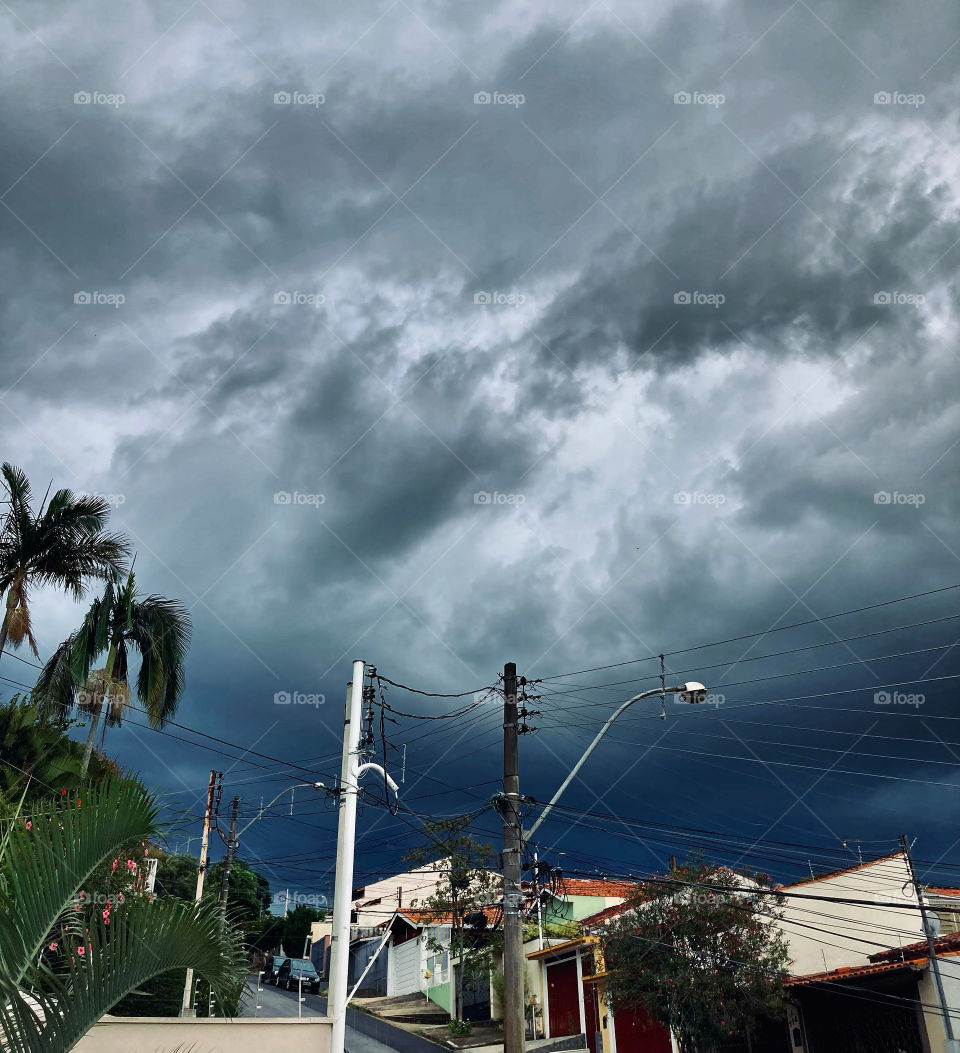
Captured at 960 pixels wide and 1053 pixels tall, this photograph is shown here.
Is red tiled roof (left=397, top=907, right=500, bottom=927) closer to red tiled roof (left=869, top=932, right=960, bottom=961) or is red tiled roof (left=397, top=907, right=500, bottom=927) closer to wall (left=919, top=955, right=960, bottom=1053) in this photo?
red tiled roof (left=869, top=932, right=960, bottom=961)

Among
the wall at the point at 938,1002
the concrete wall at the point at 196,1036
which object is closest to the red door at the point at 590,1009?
the wall at the point at 938,1002

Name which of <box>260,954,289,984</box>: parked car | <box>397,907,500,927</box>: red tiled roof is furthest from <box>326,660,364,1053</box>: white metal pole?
<box>260,954,289,984</box>: parked car

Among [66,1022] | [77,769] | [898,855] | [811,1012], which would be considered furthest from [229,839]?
[66,1022]

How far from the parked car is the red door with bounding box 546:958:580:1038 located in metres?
25.9

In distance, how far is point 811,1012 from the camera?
25.7 meters

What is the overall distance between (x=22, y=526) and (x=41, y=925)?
17.8m

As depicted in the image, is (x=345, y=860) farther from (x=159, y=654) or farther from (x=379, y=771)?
(x=159, y=654)

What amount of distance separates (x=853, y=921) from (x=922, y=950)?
9.15 meters

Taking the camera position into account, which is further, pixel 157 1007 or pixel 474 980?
pixel 474 980

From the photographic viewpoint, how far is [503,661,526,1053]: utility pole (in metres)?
16.3

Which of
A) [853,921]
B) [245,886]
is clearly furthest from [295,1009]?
[245,886]

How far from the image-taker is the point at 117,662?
24.0 m

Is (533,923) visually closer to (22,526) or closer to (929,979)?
(929,979)

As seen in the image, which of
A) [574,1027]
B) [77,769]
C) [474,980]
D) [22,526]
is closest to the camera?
[77,769]
